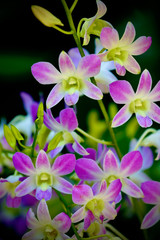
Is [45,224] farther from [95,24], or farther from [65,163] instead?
[95,24]

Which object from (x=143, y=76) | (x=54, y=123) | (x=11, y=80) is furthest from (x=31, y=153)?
(x=11, y=80)

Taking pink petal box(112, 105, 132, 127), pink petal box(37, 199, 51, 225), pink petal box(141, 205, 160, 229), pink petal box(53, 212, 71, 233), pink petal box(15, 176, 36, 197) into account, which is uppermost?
pink petal box(112, 105, 132, 127)

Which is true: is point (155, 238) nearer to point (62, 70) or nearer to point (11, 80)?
point (62, 70)

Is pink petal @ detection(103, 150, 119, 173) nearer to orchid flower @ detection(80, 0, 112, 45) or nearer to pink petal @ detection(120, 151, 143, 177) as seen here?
pink petal @ detection(120, 151, 143, 177)

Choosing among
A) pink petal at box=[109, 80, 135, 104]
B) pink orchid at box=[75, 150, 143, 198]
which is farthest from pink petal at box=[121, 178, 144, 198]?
pink petal at box=[109, 80, 135, 104]

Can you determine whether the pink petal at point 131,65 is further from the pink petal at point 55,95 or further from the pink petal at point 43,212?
the pink petal at point 43,212

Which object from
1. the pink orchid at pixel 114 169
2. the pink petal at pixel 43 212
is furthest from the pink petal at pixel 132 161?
the pink petal at pixel 43 212

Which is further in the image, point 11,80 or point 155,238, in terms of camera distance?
point 11,80
